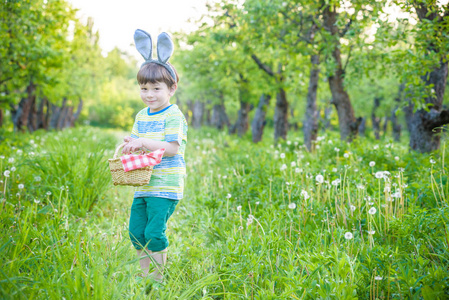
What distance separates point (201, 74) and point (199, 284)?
48.7 ft

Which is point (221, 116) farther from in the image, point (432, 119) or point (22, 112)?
point (432, 119)

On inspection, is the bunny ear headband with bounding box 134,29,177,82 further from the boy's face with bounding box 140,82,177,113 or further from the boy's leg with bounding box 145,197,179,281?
the boy's leg with bounding box 145,197,179,281

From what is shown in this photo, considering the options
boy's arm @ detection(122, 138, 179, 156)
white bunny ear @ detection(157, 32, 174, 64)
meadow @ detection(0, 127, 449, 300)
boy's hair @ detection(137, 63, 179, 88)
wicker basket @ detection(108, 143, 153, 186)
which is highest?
white bunny ear @ detection(157, 32, 174, 64)

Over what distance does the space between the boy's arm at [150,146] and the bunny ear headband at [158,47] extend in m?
0.65

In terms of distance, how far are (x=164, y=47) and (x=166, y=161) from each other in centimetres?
105

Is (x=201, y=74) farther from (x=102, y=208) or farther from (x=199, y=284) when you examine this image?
(x=199, y=284)

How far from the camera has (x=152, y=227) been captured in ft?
9.02

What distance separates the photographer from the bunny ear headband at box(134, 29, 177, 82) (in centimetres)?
292

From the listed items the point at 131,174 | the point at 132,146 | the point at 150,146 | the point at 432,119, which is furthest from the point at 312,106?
the point at 131,174

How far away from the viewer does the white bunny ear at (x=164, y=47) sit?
2928mm

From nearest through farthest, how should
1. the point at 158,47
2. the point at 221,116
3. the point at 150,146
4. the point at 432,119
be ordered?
the point at 150,146 → the point at 158,47 → the point at 432,119 → the point at 221,116

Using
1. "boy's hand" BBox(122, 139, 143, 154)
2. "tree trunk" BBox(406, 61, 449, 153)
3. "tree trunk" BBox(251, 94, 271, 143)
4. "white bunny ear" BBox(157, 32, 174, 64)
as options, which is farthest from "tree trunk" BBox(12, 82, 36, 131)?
"tree trunk" BBox(406, 61, 449, 153)

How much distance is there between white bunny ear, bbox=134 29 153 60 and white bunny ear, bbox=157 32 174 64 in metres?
0.12

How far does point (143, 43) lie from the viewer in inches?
118
